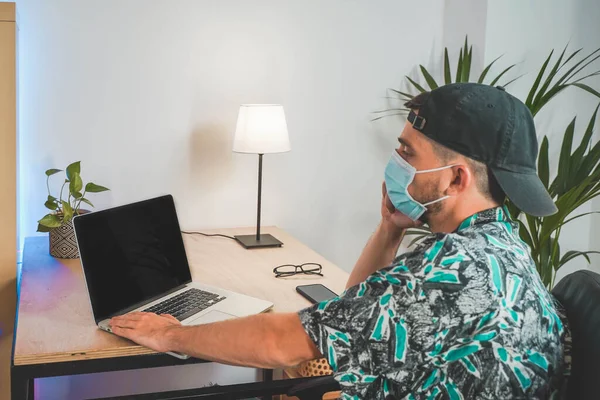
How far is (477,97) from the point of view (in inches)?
51.6

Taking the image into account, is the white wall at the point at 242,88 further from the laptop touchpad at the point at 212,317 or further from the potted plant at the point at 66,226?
the laptop touchpad at the point at 212,317

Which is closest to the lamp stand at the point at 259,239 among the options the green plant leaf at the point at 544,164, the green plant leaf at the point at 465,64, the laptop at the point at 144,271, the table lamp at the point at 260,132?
the table lamp at the point at 260,132

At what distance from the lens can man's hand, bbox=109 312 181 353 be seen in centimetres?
151

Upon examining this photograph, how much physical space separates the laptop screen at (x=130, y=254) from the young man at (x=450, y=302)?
34cm

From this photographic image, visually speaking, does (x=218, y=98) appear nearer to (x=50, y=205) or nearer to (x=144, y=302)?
(x=50, y=205)

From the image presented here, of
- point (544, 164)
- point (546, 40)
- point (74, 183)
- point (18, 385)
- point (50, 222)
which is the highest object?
point (546, 40)

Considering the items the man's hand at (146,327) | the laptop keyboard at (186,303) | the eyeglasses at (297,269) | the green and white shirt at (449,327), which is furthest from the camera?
the eyeglasses at (297,269)

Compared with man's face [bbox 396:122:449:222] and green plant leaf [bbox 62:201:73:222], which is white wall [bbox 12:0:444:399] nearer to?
green plant leaf [bbox 62:201:73:222]

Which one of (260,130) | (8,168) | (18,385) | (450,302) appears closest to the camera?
(450,302)

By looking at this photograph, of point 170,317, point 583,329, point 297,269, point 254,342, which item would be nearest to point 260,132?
point 297,269

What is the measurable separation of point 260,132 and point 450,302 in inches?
53.5

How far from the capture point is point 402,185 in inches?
56.8

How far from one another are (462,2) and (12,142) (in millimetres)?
1817

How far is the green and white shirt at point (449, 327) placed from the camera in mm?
1187
